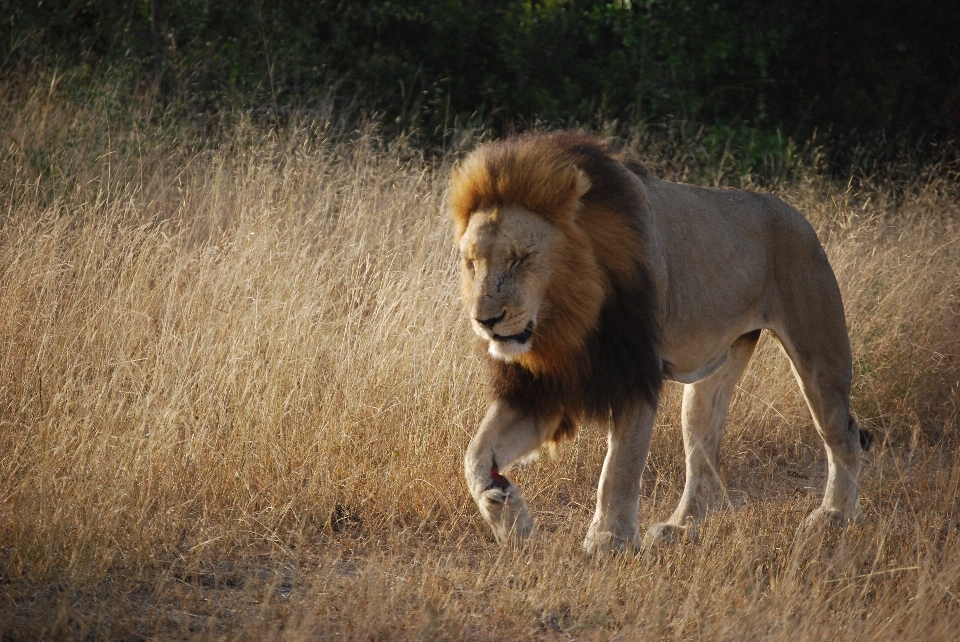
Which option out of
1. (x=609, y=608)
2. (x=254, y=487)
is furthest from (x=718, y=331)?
(x=254, y=487)

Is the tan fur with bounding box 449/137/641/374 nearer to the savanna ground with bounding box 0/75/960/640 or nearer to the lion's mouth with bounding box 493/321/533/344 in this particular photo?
the lion's mouth with bounding box 493/321/533/344

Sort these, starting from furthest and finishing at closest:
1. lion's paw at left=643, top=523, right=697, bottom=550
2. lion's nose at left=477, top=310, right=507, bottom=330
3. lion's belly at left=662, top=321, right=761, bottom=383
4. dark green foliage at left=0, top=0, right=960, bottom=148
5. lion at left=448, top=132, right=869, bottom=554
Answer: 1. dark green foliage at left=0, top=0, right=960, bottom=148
2. lion's belly at left=662, top=321, right=761, bottom=383
3. lion's paw at left=643, top=523, right=697, bottom=550
4. lion at left=448, top=132, right=869, bottom=554
5. lion's nose at left=477, top=310, right=507, bottom=330

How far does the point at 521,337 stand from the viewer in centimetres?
355

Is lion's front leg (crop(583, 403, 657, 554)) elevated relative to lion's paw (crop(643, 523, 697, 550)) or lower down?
elevated

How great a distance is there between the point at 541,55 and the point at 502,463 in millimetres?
7926

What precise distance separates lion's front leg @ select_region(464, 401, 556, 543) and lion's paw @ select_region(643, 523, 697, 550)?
Result: 690mm

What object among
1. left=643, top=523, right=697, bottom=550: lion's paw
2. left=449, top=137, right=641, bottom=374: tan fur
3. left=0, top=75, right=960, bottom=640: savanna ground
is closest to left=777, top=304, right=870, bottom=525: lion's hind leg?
left=0, top=75, right=960, bottom=640: savanna ground

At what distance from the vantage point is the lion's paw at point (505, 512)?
3.65m

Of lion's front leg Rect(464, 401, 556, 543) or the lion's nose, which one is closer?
the lion's nose

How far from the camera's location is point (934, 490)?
Result: 16.5 ft

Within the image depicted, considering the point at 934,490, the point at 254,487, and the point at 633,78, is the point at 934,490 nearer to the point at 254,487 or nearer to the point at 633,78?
the point at 254,487

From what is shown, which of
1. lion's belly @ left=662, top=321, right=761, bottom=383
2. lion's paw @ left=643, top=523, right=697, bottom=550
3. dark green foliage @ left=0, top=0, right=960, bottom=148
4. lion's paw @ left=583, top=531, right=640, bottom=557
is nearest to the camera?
lion's paw @ left=583, top=531, right=640, bottom=557

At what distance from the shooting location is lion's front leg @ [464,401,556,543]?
3.67 m

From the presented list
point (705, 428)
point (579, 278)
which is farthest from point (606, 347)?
point (705, 428)
